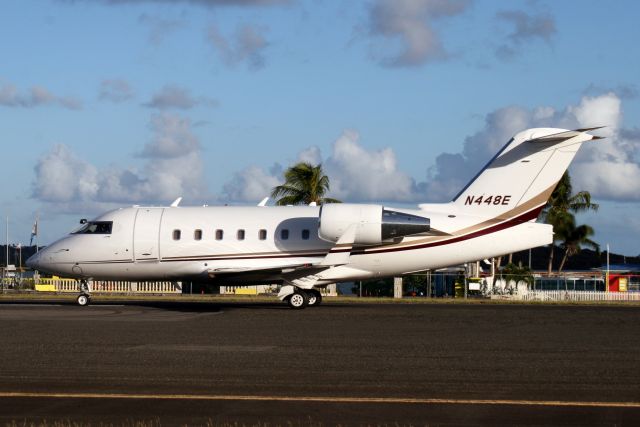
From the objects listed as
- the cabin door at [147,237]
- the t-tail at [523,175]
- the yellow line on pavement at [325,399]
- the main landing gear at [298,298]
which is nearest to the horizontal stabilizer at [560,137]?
the t-tail at [523,175]

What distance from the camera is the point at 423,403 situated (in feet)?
43.4

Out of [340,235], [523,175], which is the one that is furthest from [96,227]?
[523,175]

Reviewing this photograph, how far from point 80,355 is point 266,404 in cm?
699

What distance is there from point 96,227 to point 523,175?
1636 centimetres

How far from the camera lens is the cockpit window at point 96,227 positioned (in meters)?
37.3

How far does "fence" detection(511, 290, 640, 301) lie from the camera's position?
49.5 metres

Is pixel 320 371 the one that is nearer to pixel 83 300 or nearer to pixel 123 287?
pixel 83 300

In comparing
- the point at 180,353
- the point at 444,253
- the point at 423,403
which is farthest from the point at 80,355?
the point at 444,253

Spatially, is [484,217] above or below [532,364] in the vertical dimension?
above

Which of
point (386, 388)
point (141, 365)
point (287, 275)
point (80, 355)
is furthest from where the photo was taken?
point (287, 275)

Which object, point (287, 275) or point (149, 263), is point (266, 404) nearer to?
point (287, 275)

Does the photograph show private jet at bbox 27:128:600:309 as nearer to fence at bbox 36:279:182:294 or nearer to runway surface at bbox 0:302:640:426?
runway surface at bbox 0:302:640:426

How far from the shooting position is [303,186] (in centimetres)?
6638

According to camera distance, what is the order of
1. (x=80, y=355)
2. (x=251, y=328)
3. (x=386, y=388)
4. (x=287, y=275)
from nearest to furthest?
1. (x=386, y=388)
2. (x=80, y=355)
3. (x=251, y=328)
4. (x=287, y=275)
